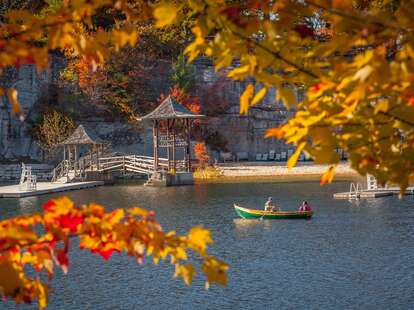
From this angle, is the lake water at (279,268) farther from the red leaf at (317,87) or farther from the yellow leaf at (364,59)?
the yellow leaf at (364,59)

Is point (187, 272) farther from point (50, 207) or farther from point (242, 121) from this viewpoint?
point (242, 121)

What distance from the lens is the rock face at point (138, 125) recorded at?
51.9 metres

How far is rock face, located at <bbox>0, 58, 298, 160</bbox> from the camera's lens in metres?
51.9

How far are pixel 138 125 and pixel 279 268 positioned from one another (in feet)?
132

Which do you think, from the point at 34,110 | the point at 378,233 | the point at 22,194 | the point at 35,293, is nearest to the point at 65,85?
the point at 34,110

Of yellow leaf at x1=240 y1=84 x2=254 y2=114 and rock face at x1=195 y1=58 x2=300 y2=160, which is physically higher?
rock face at x1=195 y1=58 x2=300 y2=160

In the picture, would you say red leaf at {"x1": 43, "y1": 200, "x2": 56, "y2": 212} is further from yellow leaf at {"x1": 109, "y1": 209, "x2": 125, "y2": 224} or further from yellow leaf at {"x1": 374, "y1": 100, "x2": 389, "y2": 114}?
yellow leaf at {"x1": 374, "y1": 100, "x2": 389, "y2": 114}

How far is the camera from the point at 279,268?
53.4 feet

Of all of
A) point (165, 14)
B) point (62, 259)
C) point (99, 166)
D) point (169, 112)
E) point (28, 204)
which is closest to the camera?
point (165, 14)

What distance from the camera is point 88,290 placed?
14.4 metres

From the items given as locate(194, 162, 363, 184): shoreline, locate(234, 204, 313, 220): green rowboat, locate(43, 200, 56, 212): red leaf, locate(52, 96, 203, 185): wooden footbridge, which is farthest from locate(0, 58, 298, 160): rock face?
locate(43, 200, 56, 212): red leaf

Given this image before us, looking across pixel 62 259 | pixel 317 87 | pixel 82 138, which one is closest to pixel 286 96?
pixel 317 87

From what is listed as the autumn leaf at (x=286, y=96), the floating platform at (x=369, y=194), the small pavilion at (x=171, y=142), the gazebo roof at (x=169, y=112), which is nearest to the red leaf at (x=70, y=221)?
the autumn leaf at (x=286, y=96)

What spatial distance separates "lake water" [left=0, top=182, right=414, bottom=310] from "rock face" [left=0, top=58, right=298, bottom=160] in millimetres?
24103
